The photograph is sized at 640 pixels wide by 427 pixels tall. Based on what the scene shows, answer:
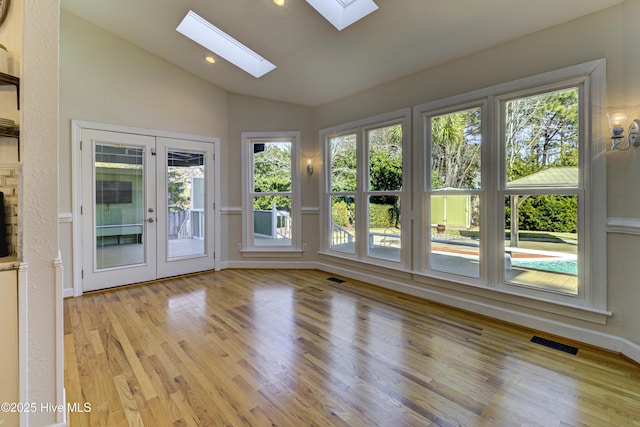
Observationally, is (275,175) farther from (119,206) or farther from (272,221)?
(119,206)

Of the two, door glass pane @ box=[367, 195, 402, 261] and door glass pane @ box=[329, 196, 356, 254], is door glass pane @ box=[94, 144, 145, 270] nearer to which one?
door glass pane @ box=[329, 196, 356, 254]

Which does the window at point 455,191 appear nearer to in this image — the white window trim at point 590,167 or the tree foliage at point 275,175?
the white window trim at point 590,167

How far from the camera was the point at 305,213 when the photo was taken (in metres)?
4.99

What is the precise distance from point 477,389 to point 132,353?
8.20 feet

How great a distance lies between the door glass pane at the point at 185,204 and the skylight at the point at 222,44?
1542mm

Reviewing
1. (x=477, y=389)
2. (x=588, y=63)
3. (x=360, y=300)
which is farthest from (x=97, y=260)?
(x=588, y=63)

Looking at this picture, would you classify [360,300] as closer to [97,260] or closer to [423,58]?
[423,58]

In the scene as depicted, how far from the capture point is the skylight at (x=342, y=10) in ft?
9.16

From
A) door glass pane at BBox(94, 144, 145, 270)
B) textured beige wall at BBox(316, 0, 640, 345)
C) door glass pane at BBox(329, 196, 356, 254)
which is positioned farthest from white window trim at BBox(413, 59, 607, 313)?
door glass pane at BBox(94, 144, 145, 270)

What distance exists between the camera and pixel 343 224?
4.67 meters

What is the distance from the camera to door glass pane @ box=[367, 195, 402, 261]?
396cm

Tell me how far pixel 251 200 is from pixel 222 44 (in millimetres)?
2304

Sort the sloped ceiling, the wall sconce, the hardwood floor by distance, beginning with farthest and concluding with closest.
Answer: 1. the sloped ceiling
2. the wall sconce
3. the hardwood floor

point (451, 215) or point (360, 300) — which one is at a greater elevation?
point (451, 215)
